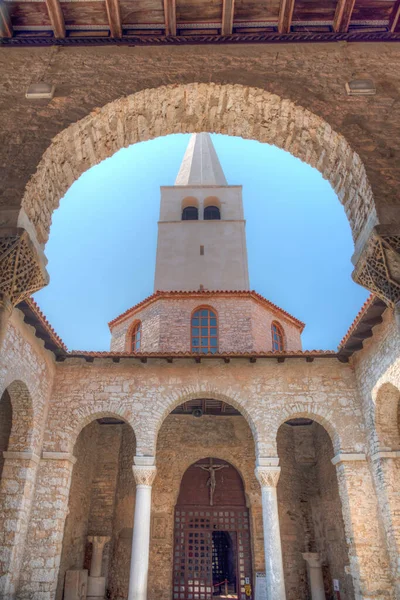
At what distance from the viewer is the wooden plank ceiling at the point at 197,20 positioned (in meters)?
6.09

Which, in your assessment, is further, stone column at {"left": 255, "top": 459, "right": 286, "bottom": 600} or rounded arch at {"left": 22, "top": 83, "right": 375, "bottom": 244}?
stone column at {"left": 255, "top": 459, "right": 286, "bottom": 600}

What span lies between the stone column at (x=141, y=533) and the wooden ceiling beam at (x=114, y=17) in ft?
28.6

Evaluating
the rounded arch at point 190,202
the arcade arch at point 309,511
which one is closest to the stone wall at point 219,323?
the arcade arch at point 309,511

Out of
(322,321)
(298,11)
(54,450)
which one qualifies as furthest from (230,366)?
(322,321)

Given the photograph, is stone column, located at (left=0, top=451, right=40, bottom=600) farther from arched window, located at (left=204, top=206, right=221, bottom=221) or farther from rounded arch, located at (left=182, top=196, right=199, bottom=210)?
rounded arch, located at (left=182, top=196, right=199, bottom=210)

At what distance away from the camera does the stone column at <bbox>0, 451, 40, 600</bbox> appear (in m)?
8.79

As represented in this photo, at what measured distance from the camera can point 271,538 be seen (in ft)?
31.9

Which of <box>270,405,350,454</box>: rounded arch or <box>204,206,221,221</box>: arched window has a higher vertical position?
<box>204,206,221,221</box>: arched window

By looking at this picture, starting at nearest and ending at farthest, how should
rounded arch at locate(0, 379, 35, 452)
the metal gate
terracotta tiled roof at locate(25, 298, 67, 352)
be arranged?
terracotta tiled roof at locate(25, 298, 67, 352) → rounded arch at locate(0, 379, 35, 452) → the metal gate

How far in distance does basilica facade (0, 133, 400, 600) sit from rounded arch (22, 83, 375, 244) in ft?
8.71

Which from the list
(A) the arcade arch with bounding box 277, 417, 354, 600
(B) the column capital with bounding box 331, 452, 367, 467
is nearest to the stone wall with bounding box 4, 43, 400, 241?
(B) the column capital with bounding box 331, 452, 367, 467

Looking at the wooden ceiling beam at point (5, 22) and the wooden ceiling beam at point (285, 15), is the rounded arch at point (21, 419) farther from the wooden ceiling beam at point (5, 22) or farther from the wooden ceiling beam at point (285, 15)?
the wooden ceiling beam at point (285, 15)

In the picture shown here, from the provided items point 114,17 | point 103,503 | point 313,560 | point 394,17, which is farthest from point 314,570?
point 114,17

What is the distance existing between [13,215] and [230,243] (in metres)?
14.7
